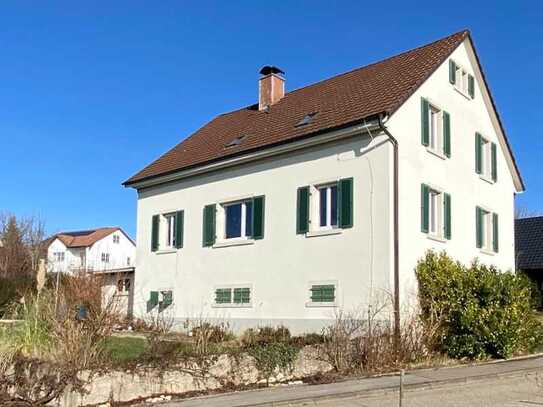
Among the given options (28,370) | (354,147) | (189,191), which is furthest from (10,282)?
(28,370)

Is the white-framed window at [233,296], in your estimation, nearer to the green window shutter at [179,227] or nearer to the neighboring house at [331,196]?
the neighboring house at [331,196]

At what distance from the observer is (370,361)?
1366 centimetres

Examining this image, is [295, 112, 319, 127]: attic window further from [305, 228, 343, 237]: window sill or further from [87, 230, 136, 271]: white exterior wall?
[87, 230, 136, 271]: white exterior wall

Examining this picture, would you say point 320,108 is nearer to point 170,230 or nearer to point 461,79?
point 461,79

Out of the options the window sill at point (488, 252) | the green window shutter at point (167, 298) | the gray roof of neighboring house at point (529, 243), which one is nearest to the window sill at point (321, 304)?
the window sill at point (488, 252)

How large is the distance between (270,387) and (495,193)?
12861 millimetres

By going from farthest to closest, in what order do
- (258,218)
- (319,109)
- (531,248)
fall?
(531,248) → (319,109) → (258,218)

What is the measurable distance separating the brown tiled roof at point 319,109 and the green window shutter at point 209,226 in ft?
5.20

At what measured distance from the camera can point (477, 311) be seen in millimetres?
14992

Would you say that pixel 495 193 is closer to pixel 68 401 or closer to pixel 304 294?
pixel 304 294

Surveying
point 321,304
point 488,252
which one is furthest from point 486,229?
point 321,304

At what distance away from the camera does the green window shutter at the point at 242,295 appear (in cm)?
1916

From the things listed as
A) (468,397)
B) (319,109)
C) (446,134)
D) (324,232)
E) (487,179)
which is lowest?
(468,397)

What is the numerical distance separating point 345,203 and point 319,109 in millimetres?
4114
